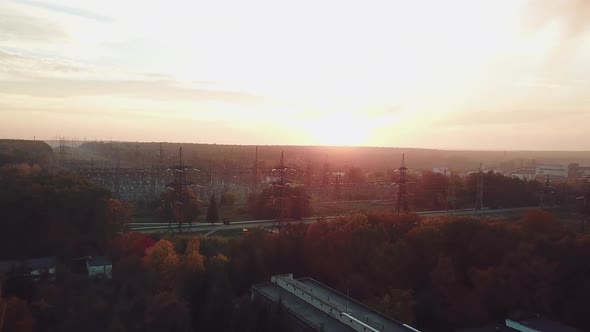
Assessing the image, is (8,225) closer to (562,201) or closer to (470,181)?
(470,181)

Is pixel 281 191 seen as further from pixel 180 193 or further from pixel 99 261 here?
pixel 99 261

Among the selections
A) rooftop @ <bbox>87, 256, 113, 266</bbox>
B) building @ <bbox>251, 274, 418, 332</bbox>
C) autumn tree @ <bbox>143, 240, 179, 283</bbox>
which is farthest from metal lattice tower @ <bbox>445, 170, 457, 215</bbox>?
rooftop @ <bbox>87, 256, 113, 266</bbox>

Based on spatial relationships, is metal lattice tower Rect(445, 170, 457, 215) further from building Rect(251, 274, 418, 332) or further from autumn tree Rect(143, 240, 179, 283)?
autumn tree Rect(143, 240, 179, 283)

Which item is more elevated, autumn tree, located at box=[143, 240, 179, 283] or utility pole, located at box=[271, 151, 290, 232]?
utility pole, located at box=[271, 151, 290, 232]

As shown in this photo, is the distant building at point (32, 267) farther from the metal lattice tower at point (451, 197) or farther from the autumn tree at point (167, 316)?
the metal lattice tower at point (451, 197)

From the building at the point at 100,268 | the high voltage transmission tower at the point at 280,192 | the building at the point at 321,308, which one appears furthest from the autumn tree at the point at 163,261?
the high voltage transmission tower at the point at 280,192
